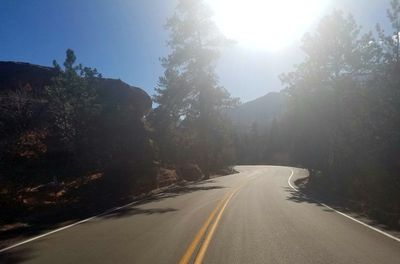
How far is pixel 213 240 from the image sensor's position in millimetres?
10375

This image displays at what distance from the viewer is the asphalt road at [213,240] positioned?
8.64 metres

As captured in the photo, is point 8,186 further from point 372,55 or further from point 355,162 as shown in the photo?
point 372,55

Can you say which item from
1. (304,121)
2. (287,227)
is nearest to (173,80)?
(304,121)


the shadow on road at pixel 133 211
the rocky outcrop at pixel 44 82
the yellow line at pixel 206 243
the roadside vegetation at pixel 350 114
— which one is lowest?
the yellow line at pixel 206 243

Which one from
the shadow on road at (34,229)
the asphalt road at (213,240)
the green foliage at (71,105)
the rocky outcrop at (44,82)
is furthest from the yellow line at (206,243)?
the rocky outcrop at (44,82)

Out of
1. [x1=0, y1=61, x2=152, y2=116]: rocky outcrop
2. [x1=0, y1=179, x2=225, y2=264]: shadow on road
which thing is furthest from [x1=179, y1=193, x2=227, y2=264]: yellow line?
[x1=0, y1=61, x2=152, y2=116]: rocky outcrop

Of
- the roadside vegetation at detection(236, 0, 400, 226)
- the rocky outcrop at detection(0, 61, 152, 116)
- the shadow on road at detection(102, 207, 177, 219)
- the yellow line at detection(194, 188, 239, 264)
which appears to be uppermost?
the rocky outcrop at detection(0, 61, 152, 116)

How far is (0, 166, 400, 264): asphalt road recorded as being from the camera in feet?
28.3

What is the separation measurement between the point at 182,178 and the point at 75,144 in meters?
13.9

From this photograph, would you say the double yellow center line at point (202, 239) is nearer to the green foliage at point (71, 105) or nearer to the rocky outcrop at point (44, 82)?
the green foliage at point (71, 105)

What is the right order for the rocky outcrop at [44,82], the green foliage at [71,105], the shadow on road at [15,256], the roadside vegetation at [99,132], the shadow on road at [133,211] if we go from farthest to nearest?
the rocky outcrop at [44,82]
the green foliage at [71,105]
the roadside vegetation at [99,132]
the shadow on road at [133,211]
the shadow on road at [15,256]

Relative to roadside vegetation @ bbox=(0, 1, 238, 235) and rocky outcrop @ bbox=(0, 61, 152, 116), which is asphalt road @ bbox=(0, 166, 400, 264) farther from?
rocky outcrop @ bbox=(0, 61, 152, 116)

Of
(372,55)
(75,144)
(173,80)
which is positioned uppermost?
(173,80)

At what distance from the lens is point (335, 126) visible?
33.5 meters
